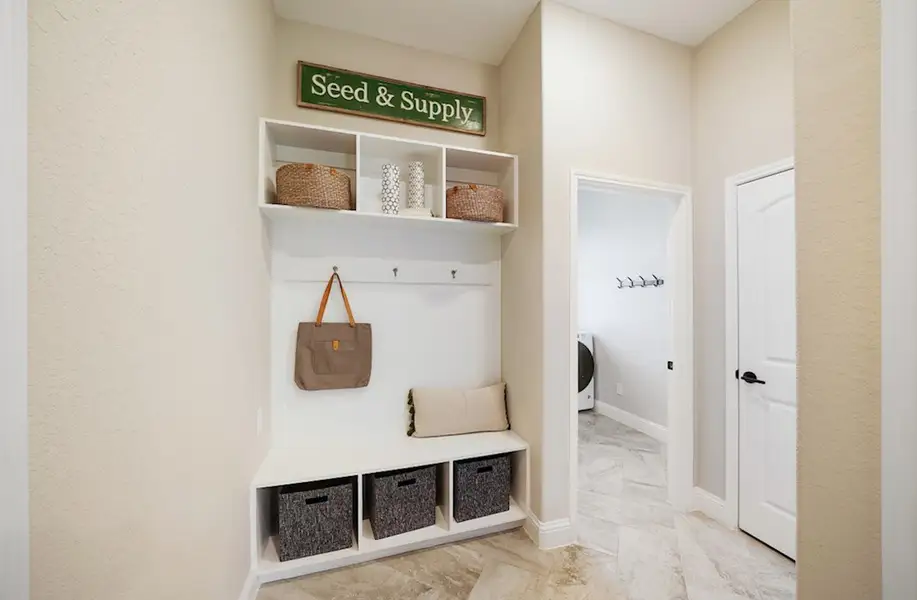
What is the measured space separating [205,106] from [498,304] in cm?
182

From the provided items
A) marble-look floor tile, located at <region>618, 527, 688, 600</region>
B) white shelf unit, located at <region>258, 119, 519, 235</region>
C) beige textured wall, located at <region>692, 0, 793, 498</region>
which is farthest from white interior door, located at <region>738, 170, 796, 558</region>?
white shelf unit, located at <region>258, 119, 519, 235</region>

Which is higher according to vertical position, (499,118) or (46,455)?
(499,118)

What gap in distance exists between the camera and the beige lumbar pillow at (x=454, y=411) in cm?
215

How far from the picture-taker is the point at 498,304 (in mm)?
2463

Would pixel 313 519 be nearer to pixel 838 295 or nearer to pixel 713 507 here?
pixel 838 295

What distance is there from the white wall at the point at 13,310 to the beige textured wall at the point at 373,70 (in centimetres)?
176

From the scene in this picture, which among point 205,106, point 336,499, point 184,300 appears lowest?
point 336,499

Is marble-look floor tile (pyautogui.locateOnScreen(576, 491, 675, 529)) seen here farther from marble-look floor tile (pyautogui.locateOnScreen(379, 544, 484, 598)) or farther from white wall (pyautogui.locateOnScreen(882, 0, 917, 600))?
white wall (pyautogui.locateOnScreen(882, 0, 917, 600))

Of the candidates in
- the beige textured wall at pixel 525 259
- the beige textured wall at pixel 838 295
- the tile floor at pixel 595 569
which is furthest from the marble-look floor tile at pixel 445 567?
the beige textured wall at pixel 838 295

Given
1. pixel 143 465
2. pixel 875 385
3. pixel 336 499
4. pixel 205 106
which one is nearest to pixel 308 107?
pixel 205 106

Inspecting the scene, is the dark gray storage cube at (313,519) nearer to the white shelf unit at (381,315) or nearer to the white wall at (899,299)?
the white shelf unit at (381,315)

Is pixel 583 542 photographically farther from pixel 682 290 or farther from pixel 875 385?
pixel 875 385

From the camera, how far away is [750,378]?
203cm

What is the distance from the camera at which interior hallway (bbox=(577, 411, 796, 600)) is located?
1.69 metres
